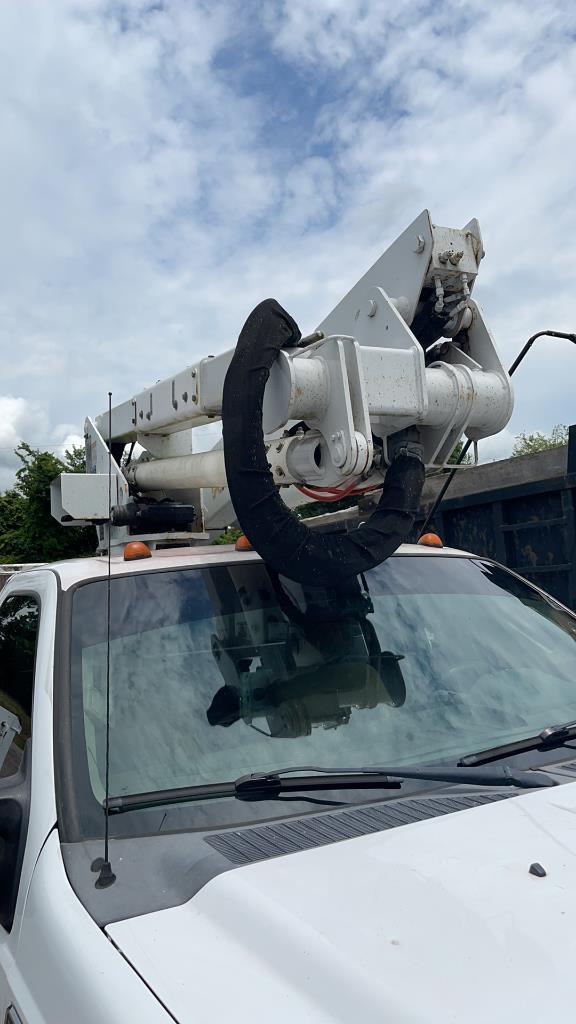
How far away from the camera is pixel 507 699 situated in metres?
2.51

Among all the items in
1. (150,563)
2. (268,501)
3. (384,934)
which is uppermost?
(268,501)

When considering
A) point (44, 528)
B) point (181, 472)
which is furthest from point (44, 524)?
point (181, 472)

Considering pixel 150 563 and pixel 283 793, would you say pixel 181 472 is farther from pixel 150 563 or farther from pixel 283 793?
pixel 283 793

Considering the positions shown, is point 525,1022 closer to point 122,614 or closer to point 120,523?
point 122,614

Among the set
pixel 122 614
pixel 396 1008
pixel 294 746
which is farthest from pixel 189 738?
pixel 396 1008

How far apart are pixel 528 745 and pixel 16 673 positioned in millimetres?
1506

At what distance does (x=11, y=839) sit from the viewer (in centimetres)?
188

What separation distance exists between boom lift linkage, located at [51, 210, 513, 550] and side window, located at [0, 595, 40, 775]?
1.01 m

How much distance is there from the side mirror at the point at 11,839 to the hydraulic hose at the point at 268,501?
997 millimetres

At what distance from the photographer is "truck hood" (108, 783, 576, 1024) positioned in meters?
1.20

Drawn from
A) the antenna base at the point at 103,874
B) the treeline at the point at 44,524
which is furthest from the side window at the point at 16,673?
the treeline at the point at 44,524

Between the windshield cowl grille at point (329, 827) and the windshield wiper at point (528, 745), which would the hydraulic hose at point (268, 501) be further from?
the windshield cowl grille at point (329, 827)

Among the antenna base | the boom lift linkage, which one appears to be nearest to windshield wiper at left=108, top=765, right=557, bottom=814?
the antenna base

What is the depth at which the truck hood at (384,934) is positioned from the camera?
120 centimetres
